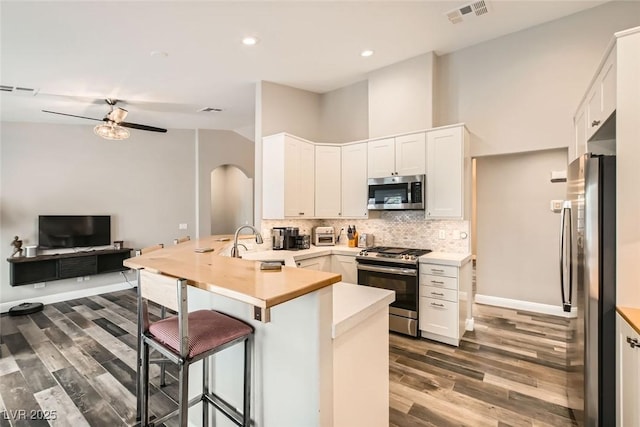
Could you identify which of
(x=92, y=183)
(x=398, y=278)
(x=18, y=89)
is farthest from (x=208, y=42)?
(x=92, y=183)

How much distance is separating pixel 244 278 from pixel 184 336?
0.37 m

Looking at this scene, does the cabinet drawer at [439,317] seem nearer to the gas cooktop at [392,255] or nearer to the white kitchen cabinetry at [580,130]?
the gas cooktop at [392,255]

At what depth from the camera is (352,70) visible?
4.14 m

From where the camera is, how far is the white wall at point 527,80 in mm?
3033

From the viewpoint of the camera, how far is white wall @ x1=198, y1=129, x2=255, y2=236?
21.4 feet

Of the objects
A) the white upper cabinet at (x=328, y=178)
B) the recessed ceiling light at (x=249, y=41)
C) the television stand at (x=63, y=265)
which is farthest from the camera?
the television stand at (x=63, y=265)

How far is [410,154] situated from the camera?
3744 millimetres

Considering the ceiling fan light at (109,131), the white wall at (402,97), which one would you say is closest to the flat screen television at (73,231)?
the ceiling fan light at (109,131)

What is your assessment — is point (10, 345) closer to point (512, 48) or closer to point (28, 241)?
point (28, 241)

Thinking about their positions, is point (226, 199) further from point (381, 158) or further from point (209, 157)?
point (381, 158)

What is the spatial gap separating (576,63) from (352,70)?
8.19 ft

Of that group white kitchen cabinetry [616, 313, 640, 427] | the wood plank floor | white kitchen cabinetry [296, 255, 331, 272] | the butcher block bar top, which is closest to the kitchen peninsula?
the butcher block bar top

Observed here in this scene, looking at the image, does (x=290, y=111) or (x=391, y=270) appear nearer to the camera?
(x=391, y=270)

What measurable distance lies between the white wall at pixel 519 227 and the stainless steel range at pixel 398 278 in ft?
5.14
